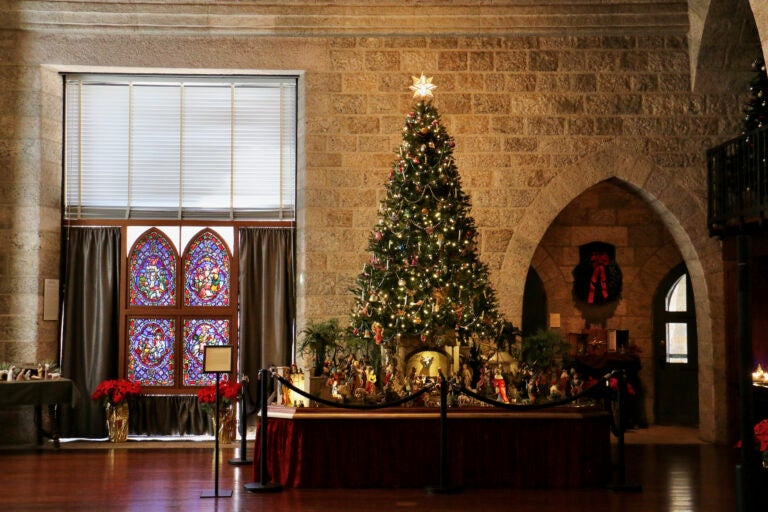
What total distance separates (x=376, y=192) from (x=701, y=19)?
13.6 ft

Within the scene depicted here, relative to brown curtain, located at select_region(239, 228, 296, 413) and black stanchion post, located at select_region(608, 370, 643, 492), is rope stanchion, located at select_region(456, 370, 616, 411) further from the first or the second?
brown curtain, located at select_region(239, 228, 296, 413)

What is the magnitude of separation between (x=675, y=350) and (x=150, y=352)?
6.94 metres

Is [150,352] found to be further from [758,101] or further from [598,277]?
[758,101]

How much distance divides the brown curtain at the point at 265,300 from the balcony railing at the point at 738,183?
4.94 m

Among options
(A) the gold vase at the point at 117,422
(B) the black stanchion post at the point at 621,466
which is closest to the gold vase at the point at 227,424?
(A) the gold vase at the point at 117,422

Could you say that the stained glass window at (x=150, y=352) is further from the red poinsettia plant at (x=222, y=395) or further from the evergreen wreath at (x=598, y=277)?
the evergreen wreath at (x=598, y=277)

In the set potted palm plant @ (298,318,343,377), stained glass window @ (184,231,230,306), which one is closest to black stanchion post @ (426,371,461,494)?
potted palm plant @ (298,318,343,377)

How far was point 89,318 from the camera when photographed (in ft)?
37.8

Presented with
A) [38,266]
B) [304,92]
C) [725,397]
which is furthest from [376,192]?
[725,397]

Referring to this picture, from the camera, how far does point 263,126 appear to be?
11.8 m

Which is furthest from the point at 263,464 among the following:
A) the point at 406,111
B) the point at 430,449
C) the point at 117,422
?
the point at 406,111

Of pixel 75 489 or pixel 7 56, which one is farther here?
pixel 7 56

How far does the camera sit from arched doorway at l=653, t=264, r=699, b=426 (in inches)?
518

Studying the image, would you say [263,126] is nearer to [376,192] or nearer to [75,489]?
[376,192]
